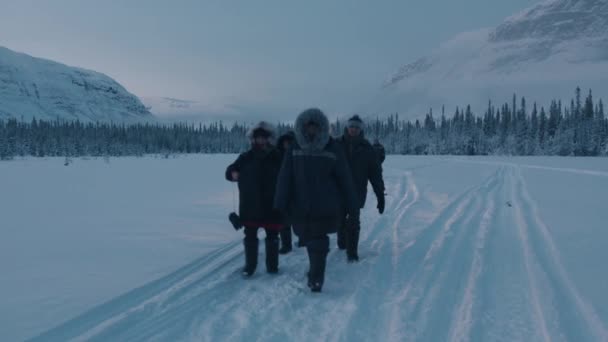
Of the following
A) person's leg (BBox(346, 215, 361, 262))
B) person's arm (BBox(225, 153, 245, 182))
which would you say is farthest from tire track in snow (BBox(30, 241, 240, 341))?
person's leg (BBox(346, 215, 361, 262))

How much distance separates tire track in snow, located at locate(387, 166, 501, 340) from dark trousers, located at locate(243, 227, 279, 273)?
1.57m

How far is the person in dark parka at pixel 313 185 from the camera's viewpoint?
4.62 metres

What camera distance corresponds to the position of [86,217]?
9.79 meters

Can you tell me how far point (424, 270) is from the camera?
215 inches

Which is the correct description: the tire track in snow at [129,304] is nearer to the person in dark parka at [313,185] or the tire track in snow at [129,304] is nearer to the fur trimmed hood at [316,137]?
the person in dark parka at [313,185]

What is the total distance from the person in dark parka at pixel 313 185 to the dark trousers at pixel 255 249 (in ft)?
2.21

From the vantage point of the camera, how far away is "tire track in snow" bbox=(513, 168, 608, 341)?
3629mm

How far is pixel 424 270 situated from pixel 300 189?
7.03 ft

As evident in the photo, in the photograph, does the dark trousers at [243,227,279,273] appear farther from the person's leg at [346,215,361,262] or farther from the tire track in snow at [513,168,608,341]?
the tire track in snow at [513,168,608,341]

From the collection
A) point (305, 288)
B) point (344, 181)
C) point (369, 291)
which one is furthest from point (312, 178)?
point (369, 291)

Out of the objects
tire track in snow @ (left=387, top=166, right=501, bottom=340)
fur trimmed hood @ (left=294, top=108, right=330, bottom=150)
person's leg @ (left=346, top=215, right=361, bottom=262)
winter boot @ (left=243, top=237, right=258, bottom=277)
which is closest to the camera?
tire track in snow @ (left=387, top=166, right=501, bottom=340)

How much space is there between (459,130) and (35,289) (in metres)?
117

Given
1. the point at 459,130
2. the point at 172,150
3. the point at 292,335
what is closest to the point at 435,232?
the point at 292,335

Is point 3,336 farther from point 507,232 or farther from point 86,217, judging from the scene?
point 507,232
